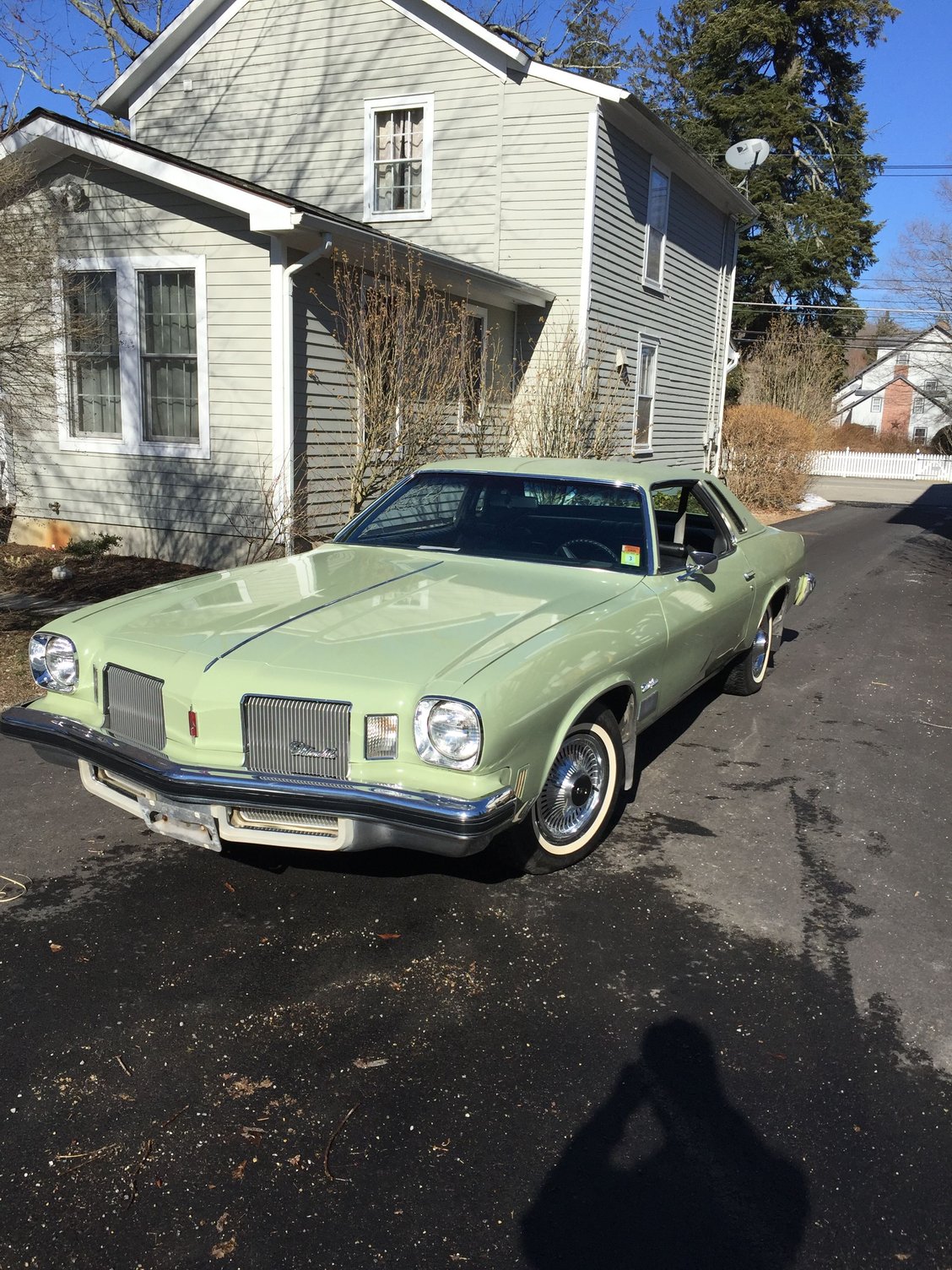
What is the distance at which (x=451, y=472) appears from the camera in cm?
519

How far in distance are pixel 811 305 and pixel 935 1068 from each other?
35.8m

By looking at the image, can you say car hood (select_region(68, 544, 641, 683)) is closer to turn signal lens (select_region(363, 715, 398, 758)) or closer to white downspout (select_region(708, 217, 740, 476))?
turn signal lens (select_region(363, 715, 398, 758))

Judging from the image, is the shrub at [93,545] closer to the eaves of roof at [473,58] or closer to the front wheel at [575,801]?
the front wheel at [575,801]

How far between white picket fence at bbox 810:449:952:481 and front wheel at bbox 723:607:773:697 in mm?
38272

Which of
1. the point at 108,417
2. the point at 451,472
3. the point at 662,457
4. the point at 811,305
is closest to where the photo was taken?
the point at 451,472

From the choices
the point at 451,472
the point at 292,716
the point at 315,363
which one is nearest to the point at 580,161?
the point at 315,363

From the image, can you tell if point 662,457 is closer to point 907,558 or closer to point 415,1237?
point 907,558

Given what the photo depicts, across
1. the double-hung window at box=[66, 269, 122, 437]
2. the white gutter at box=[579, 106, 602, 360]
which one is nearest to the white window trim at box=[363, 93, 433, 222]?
the white gutter at box=[579, 106, 602, 360]

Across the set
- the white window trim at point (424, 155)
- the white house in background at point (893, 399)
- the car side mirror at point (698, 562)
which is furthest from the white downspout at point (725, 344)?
the white house in background at point (893, 399)

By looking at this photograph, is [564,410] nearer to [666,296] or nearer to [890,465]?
[666,296]

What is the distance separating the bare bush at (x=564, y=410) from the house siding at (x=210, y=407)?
11.7 feet

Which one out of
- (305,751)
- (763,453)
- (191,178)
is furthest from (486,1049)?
(763,453)

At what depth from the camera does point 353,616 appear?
3.78m

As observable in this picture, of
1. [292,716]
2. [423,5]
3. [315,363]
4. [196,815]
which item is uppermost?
[423,5]
